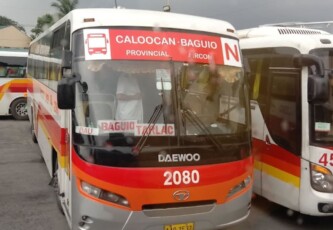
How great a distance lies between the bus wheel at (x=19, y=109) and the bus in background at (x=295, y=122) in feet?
39.2

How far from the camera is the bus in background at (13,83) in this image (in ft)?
52.3

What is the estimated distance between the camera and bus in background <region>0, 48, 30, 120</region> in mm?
15953

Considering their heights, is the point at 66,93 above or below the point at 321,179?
above

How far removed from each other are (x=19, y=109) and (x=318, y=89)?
1364cm

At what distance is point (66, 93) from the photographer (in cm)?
434

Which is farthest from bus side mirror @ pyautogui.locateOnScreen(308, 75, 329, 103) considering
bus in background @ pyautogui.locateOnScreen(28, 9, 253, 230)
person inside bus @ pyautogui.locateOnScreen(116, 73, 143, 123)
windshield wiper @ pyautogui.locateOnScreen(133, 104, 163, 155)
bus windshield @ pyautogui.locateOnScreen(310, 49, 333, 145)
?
person inside bus @ pyautogui.locateOnScreen(116, 73, 143, 123)

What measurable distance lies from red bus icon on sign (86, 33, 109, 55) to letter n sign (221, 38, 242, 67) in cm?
135

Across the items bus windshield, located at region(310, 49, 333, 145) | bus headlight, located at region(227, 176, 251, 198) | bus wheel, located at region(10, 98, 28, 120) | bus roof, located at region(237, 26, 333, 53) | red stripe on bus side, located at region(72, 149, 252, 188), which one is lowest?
bus wheel, located at region(10, 98, 28, 120)

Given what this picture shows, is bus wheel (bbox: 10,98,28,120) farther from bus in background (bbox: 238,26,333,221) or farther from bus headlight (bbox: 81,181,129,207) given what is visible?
bus headlight (bbox: 81,181,129,207)

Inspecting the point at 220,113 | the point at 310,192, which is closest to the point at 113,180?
the point at 220,113

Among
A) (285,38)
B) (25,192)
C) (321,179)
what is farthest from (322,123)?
(25,192)

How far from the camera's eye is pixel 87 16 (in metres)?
4.69

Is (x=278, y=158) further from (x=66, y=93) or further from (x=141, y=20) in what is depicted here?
(x=66, y=93)

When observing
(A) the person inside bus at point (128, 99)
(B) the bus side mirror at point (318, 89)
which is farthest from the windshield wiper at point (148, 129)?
(B) the bus side mirror at point (318, 89)
